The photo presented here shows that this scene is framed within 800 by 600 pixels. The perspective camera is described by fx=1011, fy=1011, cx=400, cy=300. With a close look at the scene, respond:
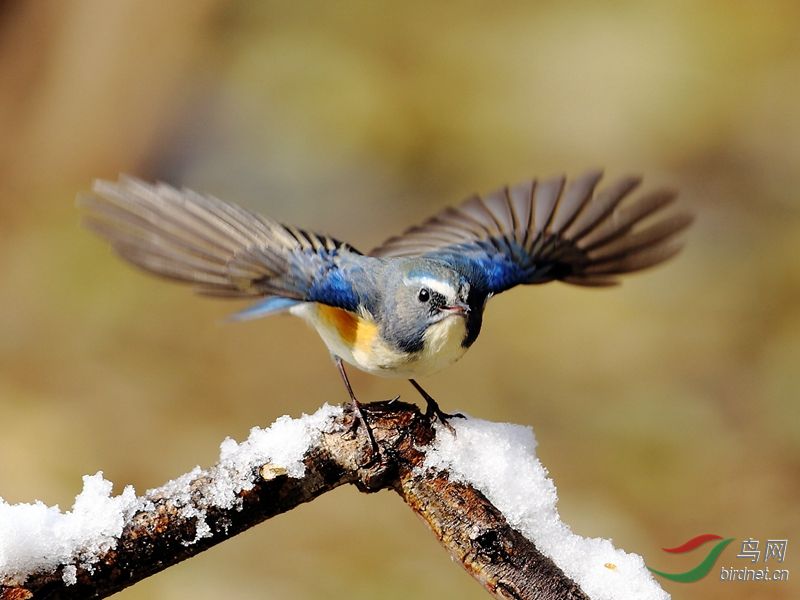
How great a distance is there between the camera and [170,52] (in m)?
7.66

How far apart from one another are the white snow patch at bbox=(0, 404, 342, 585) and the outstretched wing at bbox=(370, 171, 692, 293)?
105 cm

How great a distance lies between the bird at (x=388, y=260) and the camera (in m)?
2.80

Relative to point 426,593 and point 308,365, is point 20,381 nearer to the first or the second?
point 308,365

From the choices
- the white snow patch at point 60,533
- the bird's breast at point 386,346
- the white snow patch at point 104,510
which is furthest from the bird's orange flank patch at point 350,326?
the white snow patch at point 60,533

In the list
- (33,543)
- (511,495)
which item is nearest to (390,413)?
(511,495)

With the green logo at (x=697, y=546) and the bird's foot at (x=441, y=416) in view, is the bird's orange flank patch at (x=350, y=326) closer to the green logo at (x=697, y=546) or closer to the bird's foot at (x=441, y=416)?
the bird's foot at (x=441, y=416)

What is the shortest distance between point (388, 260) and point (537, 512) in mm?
1083

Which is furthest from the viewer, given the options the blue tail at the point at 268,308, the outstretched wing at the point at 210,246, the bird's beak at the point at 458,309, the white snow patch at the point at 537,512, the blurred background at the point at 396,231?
the blurred background at the point at 396,231

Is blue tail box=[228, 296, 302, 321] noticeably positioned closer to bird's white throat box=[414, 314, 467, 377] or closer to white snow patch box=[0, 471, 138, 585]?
bird's white throat box=[414, 314, 467, 377]

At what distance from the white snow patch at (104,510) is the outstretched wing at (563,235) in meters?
1.05

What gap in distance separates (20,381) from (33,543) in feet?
13.9

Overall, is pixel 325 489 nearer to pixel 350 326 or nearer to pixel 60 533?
pixel 60 533

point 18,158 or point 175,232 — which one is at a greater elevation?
point 18,158

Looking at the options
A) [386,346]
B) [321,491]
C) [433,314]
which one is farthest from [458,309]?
[321,491]
